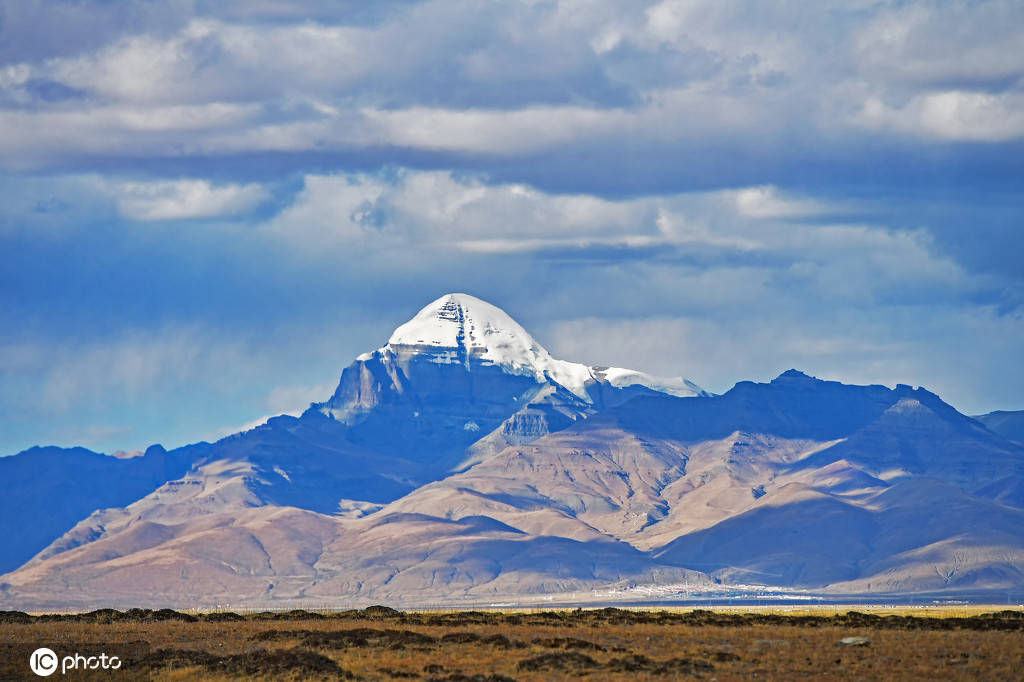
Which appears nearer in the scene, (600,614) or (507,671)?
(507,671)

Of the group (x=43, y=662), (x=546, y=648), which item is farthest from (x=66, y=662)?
(x=546, y=648)

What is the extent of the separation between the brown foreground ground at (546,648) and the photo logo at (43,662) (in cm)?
55

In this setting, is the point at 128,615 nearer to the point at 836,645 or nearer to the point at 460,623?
the point at 460,623

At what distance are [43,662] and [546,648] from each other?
29.8 metres

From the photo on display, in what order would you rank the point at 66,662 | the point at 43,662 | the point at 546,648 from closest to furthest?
the point at 43,662
the point at 66,662
the point at 546,648

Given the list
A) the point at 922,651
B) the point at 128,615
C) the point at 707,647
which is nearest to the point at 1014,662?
the point at 922,651

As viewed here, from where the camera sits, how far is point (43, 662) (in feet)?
303

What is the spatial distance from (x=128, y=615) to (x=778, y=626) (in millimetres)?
54563

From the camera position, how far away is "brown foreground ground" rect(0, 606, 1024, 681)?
3401 inches

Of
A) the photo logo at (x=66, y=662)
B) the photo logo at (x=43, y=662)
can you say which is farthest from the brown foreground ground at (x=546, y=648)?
the photo logo at (x=66, y=662)

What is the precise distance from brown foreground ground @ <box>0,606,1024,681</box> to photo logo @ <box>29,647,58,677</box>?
55 centimetres

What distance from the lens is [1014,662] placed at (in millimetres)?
85125

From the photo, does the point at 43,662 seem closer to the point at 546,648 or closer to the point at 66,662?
the point at 66,662

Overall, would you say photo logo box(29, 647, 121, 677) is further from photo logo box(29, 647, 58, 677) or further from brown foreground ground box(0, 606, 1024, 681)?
brown foreground ground box(0, 606, 1024, 681)
